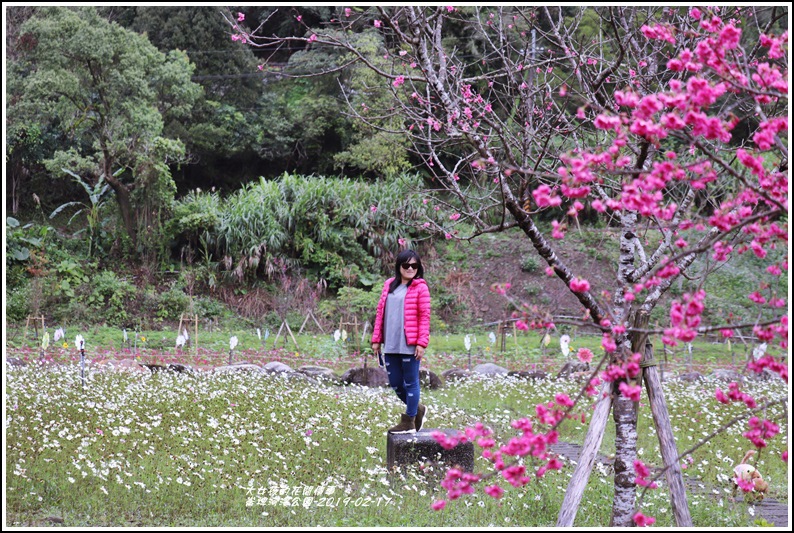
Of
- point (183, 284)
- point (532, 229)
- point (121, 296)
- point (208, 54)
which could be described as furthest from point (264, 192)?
point (532, 229)

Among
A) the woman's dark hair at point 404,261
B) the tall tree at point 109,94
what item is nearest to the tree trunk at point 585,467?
the woman's dark hair at point 404,261

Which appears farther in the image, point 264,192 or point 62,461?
point 264,192

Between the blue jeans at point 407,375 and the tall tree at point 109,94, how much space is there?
11970mm

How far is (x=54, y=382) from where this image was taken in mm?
7438

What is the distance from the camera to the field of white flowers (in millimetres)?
4348

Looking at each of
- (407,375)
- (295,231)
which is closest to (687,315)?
(407,375)

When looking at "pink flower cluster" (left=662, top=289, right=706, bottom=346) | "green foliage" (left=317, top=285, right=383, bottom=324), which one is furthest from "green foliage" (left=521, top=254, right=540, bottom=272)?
"pink flower cluster" (left=662, top=289, right=706, bottom=346)

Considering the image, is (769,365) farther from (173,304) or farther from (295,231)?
(295,231)

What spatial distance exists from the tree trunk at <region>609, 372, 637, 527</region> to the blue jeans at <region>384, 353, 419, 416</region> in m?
1.71

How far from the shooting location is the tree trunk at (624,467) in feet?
13.0

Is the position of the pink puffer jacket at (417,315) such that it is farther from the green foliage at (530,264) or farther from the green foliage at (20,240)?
the green foliage at (20,240)

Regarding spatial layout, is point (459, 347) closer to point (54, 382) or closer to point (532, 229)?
point (54, 382)

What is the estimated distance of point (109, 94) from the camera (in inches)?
611

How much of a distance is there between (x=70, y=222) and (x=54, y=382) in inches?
506
